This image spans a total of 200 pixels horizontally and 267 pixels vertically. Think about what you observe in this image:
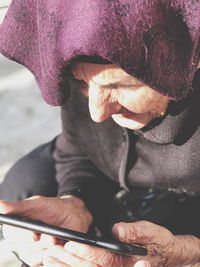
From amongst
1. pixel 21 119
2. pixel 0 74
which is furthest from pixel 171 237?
pixel 0 74

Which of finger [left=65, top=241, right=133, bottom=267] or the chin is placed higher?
the chin

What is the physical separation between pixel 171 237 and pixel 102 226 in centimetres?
39

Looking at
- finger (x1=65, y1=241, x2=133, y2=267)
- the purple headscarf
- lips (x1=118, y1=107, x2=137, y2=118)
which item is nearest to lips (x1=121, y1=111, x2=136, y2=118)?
lips (x1=118, y1=107, x2=137, y2=118)

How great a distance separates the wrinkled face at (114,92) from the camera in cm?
83

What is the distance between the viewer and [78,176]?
144 cm

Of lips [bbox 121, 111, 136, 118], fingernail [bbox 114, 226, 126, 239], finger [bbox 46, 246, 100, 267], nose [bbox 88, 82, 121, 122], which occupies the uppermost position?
nose [bbox 88, 82, 121, 122]

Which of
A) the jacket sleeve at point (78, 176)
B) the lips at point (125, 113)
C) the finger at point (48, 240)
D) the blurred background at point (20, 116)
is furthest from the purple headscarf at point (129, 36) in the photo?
the blurred background at point (20, 116)

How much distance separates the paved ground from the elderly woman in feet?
1.89

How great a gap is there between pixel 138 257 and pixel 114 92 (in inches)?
17.8

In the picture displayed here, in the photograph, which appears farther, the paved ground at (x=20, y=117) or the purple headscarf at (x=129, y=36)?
the paved ground at (x=20, y=117)

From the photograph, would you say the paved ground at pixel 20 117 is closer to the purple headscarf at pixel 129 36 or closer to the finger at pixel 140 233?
the finger at pixel 140 233

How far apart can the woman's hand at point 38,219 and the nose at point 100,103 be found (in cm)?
35

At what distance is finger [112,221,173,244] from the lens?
0.96 m

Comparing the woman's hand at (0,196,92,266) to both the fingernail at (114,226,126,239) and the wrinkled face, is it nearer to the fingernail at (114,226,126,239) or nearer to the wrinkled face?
the fingernail at (114,226,126,239)
